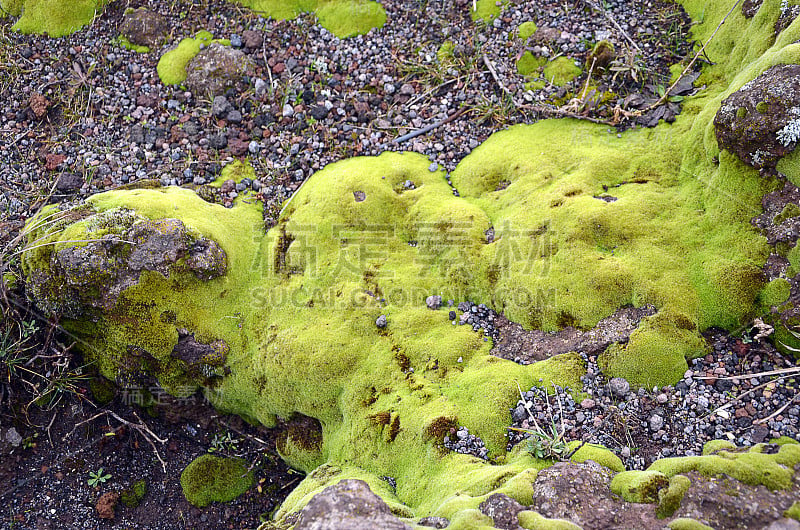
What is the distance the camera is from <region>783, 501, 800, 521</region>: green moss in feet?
9.75

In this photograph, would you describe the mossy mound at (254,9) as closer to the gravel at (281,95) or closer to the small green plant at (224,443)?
the gravel at (281,95)

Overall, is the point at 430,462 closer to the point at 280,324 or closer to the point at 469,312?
the point at 469,312

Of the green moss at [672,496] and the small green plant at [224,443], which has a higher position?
the green moss at [672,496]

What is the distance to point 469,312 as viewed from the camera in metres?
5.18

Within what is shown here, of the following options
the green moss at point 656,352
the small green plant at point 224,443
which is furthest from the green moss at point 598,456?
the small green plant at point 224,443

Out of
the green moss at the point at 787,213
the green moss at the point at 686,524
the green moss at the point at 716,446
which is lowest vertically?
the green moss at the point at 716,446

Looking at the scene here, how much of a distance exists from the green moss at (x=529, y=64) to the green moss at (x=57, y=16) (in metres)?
6.54

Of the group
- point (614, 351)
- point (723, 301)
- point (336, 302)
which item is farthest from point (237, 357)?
point (723, 301)

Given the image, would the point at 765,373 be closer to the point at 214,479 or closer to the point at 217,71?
the point at 214,479

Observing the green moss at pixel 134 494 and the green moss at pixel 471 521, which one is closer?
the green moss at pixel 471 521

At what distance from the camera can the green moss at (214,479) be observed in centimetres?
542

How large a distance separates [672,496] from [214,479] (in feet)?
14.0

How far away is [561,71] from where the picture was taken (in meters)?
6.87

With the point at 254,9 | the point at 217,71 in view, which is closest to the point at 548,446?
the point at 217,71
